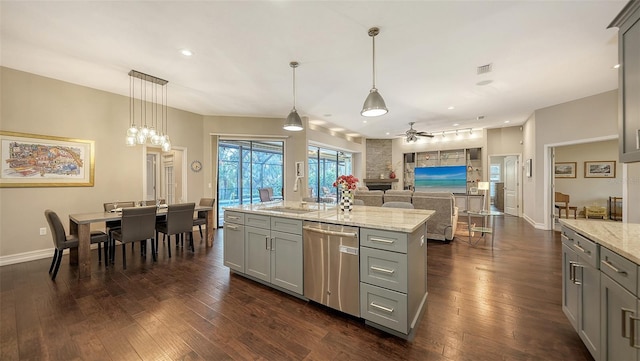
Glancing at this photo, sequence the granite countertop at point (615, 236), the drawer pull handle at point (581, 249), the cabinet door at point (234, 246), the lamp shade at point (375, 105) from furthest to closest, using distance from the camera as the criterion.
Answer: the cabinet door at point (234, 246), the lamp shade at point (375, 105), the drawer pull handle at point (581, 249), the granite countertop at point (615, 236)

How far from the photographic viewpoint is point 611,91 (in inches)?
192

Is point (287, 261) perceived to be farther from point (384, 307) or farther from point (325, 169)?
point (325, 169)

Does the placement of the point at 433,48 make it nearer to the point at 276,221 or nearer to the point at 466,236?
the point at 276,221

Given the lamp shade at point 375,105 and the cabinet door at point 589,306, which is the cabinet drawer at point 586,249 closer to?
the cabinet door at point 589,306

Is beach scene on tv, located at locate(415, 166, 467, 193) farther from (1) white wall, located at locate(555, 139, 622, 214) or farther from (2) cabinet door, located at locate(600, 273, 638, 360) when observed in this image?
(2) cabinet door, located at locate(600, 273, 638, 360)

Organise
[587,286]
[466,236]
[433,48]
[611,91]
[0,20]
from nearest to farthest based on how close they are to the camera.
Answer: [587,286], [0,20], [433,48], [611,91], [466,236]

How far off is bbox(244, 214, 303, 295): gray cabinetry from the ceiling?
7.36 feet

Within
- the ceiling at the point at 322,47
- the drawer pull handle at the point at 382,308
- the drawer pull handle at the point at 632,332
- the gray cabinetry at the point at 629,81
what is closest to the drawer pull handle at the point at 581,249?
the drawer pull handle at the point at 632,332

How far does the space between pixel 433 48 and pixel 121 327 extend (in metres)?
4.65

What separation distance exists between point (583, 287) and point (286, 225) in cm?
247

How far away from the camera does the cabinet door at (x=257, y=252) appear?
9.47 feet

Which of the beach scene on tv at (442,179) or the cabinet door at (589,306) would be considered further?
the beach scene on tv at (442,179)

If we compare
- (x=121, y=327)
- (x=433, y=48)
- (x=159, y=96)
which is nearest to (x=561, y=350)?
(x=433, y=48)

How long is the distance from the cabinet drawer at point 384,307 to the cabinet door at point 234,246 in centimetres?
175
